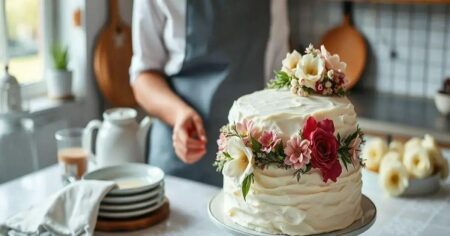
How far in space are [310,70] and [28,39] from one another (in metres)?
1.75

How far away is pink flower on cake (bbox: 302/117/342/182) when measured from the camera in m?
1.03

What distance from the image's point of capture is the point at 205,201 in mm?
1485

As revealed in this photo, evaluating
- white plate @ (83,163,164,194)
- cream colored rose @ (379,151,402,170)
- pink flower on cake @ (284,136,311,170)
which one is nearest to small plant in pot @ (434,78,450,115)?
cream colored rose @ (379,151,402,170)

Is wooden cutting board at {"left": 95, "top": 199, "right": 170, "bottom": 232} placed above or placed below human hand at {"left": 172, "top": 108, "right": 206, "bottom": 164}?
below

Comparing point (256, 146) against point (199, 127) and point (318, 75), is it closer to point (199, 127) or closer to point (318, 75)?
point (318, 75)

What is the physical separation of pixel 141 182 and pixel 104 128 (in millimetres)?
206

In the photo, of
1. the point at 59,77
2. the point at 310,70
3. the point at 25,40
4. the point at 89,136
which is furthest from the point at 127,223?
the point at 25,40

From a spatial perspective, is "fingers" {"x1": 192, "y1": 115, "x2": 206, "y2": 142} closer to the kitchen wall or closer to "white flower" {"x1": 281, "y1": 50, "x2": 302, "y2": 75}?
"white flower" {"x1": 281, "y1": 50, "x2": 302, "y2": 75}

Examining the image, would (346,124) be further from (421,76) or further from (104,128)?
(421,76)

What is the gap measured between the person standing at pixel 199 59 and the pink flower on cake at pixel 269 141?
719mm

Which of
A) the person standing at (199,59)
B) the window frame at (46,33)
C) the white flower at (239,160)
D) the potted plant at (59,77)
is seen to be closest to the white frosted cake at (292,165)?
the white flower at (239,160)

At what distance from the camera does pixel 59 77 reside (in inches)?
101

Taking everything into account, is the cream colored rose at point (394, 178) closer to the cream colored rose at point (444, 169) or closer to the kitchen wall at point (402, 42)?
the cream colored rose at point (444, 169)

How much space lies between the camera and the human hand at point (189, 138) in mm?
1472
